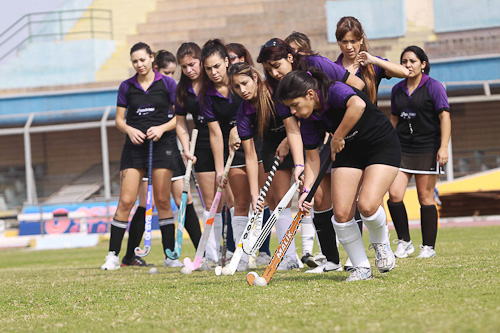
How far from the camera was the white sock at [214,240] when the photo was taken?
7.22 m

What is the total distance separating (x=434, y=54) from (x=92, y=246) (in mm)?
12253

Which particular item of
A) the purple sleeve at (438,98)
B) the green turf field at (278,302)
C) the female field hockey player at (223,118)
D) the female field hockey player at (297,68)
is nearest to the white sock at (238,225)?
the female field hockey player at (223,118)

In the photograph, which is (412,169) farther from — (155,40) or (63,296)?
(155,40)

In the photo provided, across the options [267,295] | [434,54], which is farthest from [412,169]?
[434,54]

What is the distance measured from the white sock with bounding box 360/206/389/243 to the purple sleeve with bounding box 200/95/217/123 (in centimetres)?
216

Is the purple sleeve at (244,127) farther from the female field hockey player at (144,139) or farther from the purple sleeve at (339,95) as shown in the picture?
the female field hockey player at (144,139)

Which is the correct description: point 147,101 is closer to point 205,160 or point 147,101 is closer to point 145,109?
point 145,109

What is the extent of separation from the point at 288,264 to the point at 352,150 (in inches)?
68.5

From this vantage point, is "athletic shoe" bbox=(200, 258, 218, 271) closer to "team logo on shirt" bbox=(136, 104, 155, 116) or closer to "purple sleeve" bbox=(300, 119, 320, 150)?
"team logo on shirt" bbox=(136, 104, 155, 116)

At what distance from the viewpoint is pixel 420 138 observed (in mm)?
7238

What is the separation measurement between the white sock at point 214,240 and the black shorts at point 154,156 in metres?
0.78

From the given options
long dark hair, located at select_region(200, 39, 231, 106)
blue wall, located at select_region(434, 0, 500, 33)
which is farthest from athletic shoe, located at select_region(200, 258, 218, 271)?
blue wall, located at select_region(434, 0, 500, 33)

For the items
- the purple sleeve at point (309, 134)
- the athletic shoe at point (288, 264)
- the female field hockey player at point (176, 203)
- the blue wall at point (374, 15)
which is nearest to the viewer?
the purple sleeve at point (309, 134)

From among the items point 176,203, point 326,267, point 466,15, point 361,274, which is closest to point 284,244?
point 361,274
